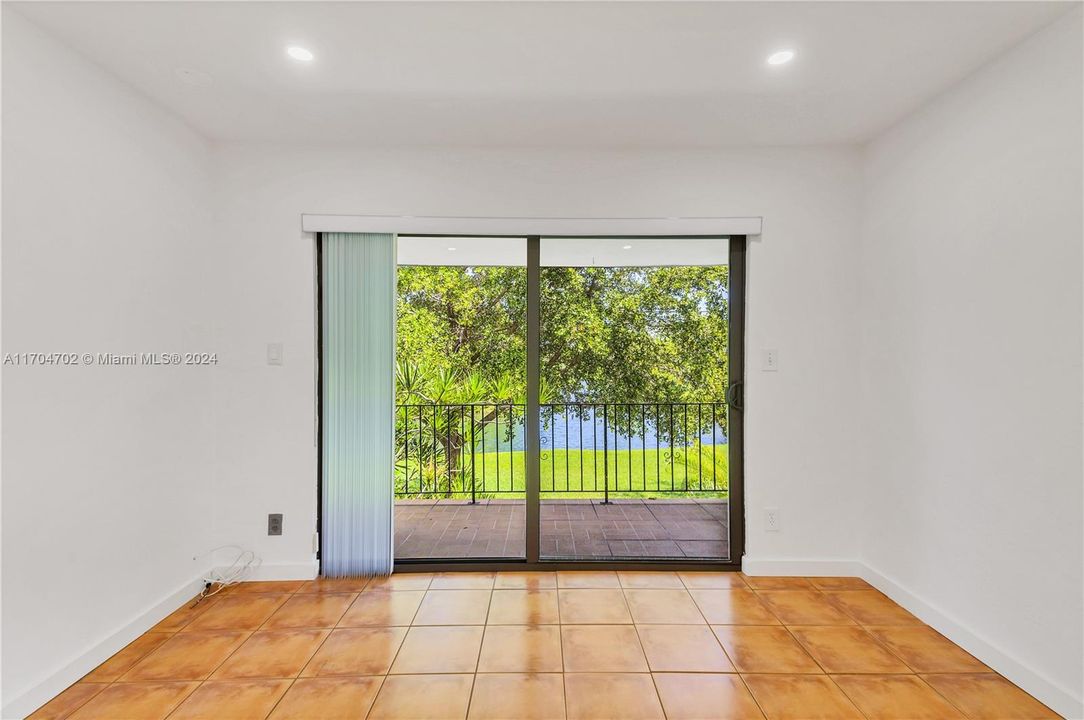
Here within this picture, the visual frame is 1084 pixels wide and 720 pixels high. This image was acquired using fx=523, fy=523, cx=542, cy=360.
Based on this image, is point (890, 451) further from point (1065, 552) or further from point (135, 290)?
point (135, 290)

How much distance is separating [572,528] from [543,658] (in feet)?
5.40

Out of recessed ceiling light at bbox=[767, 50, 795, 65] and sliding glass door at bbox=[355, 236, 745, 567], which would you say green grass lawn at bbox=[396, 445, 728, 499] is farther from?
recessed ceiling light at bbox=[767, 50, 795, 65]

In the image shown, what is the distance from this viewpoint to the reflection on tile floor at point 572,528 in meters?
3.35

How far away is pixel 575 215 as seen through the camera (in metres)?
2.94

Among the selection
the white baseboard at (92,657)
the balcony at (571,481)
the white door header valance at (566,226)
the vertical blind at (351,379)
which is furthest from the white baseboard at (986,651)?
the white baseboard at (92,657)

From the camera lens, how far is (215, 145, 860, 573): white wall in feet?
9.45

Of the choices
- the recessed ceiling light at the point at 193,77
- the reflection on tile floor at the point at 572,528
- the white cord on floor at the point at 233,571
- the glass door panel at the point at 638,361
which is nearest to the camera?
the recessed ceiling light at the point at 193,77

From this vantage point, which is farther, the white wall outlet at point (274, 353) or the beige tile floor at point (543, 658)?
the white wall outlet at point (274, 353)

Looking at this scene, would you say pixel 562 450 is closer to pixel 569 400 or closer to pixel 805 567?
pixel 569 400

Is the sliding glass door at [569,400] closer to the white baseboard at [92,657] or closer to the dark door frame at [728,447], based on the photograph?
the dark door frame at [728,447]

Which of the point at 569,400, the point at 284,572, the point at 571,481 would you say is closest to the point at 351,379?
the point at 284,572

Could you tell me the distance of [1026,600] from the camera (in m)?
1.96

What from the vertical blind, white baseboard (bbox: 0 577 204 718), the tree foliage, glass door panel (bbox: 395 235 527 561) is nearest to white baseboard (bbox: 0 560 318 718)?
white baseboard (bbox: 0 577 204 718)

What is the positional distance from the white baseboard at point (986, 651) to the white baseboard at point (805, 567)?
0.15m
